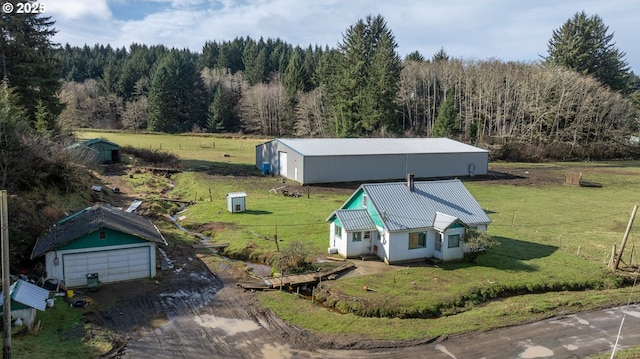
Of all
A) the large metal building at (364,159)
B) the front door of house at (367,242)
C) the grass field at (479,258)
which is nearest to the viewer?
the grass field at (479,258)

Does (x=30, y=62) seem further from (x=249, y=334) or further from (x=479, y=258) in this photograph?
(x=479, y=258)

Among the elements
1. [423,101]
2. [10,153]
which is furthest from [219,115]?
[10,153]

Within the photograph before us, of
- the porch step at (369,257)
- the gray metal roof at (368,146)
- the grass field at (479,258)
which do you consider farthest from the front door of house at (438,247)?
the gray metal roof at (368,146)

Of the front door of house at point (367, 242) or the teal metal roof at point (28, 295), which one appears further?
the front door of house at point (367, 242)

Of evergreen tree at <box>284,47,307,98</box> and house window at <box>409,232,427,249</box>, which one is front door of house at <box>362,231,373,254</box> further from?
evergreen tree at <box>284,47,307,98</box>

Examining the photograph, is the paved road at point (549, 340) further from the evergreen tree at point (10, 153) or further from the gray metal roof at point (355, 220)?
the evergreen tree at point (10, 153)

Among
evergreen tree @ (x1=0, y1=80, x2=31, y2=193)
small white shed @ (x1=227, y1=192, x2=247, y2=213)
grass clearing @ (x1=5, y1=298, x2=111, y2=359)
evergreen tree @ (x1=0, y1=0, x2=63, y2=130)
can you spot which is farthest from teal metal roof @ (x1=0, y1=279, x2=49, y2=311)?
evergreen tree @ (x1=0, y1=0, x2=63, y2=130)

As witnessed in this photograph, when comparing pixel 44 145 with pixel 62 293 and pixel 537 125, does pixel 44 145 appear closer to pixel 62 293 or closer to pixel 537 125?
pixel 62 293
